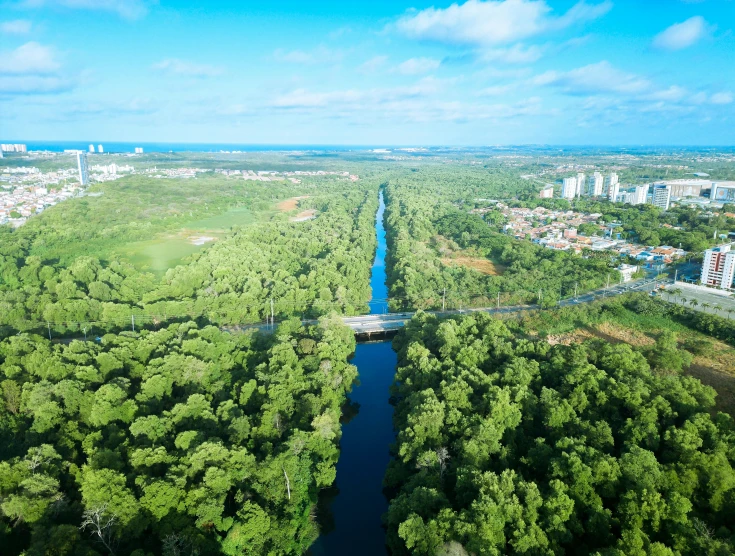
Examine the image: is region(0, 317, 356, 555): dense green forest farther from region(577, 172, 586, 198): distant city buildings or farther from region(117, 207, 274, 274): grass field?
region(577, 172, 586, 198): distant city buildings

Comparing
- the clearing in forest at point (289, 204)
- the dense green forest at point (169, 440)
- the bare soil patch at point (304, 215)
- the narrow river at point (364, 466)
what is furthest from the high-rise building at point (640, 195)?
the dense green forest at point (169, 440)

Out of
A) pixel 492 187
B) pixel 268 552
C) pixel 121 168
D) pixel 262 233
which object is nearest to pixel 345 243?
pixel 262 233

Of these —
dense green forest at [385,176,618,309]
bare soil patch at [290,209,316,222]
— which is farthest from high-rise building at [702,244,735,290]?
bare soil patch at [290,209,316,222]

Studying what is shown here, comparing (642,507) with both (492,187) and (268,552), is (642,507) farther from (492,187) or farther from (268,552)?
(492,187)

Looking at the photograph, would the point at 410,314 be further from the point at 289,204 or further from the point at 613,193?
the point at 613,193

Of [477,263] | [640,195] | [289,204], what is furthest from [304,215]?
[640,195]

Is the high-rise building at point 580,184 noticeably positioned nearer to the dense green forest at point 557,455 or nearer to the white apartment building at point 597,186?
the white apartment building at point 597,186
